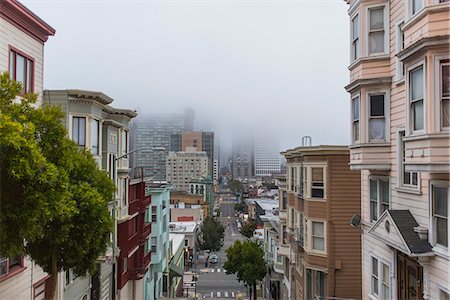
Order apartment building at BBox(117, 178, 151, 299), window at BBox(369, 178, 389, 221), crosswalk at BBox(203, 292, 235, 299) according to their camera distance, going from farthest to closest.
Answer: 1. crosswalk at BBox(203, 292, 235, 299)
2. apartment building at BBox(117, 178, 151, 299)
3. window at BBox(369, 178, 389, 221)

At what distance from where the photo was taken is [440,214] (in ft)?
30.3

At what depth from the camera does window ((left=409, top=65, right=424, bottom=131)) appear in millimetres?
8961

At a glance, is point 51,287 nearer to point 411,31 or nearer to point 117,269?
point 411,31

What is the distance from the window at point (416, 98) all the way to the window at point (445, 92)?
58cm

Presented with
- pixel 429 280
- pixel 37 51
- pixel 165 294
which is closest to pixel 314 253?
pixel 429 280

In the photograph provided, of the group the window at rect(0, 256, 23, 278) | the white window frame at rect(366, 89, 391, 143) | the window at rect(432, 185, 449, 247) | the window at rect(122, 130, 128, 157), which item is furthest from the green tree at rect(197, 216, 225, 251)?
the window at rect(432, 185, 449, 247)

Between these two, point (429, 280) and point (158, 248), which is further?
point (158, 248)

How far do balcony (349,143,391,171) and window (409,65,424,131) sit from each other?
2.88m

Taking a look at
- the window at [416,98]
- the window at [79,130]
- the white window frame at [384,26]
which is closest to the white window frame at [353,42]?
the white window frame at [384,26]

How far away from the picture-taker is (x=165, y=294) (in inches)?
1702

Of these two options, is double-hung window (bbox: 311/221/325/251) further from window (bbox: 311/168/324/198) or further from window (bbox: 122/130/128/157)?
window (bbox: 122/130/128/157)

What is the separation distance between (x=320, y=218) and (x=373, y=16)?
10.5m

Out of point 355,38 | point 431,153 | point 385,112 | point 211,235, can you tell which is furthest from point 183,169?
point 431,153

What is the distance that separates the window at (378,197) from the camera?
1294 cm
